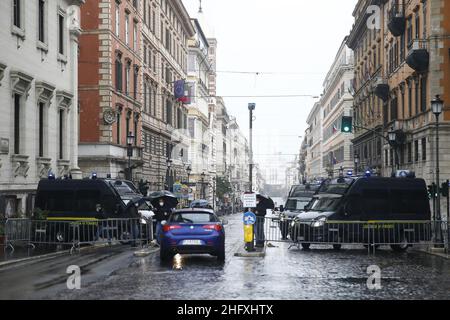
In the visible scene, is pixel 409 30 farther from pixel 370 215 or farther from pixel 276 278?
pixel 276 278

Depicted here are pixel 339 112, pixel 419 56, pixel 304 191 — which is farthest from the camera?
pixel 339 112

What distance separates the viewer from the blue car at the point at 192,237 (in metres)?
17.6

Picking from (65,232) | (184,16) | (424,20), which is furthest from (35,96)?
(184,16)

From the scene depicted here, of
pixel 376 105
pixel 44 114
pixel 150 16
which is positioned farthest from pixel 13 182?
pixel 376 105

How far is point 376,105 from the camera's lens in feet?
193

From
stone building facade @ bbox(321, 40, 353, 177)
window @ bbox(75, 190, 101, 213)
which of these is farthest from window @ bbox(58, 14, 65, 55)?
stone building facade @ bbox(321, 40, 353, 177)

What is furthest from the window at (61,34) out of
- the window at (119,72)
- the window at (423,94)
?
the window at (423,94)

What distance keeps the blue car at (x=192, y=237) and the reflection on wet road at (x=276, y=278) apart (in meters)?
0.38

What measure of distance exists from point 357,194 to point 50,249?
10173mm

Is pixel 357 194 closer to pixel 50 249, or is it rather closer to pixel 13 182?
pixel 50 249

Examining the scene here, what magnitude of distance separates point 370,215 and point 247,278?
970 cm

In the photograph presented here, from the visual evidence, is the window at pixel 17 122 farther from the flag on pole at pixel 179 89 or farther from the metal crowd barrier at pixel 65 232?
the flag on pole at pixel 179 89

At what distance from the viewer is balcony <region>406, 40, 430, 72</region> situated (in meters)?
38.6

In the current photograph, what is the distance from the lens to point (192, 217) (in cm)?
1803
